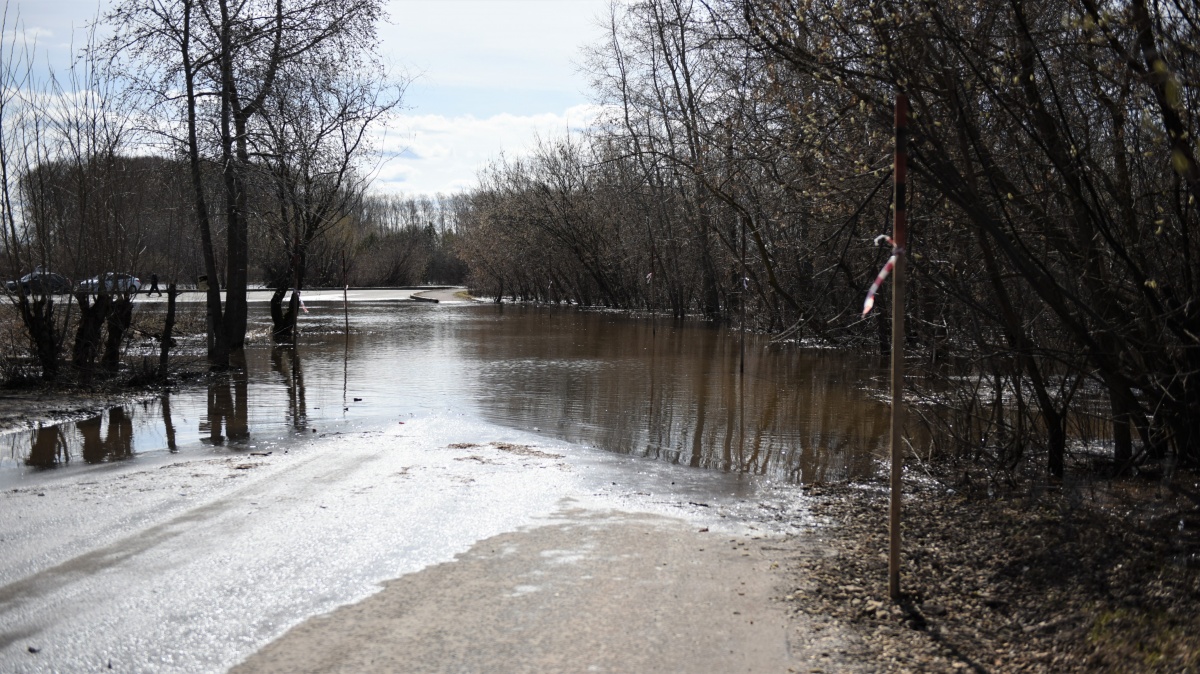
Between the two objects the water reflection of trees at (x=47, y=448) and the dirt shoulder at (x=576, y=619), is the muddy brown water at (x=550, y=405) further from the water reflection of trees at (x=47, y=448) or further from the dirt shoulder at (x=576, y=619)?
the dirt shoulder at (x=576, y=619)

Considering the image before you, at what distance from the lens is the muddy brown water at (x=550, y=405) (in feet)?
36.7

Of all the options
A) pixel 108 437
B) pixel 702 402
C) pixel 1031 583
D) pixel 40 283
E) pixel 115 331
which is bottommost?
pixel 108 437

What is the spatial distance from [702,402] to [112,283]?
1037 cm

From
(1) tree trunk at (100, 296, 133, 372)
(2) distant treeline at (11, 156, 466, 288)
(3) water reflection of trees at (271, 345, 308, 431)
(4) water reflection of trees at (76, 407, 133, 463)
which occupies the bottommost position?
(4) water reflection of trees at (76, 407, 133, 463)

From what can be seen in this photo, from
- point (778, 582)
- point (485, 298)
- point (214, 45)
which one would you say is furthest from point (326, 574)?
point (485, 298)

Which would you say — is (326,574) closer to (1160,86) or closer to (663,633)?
(663,633)

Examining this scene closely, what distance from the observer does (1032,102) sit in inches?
281

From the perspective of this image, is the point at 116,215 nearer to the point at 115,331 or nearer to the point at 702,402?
the point at 115,331

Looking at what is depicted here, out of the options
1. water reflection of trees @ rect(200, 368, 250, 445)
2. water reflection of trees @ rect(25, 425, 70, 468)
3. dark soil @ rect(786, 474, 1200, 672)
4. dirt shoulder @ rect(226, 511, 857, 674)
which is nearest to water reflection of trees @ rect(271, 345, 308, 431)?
water reflection of trees @ rect(200, 368, 250, 445)

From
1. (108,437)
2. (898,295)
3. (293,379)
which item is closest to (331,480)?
(108,437)

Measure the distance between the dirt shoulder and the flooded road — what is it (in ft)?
1.16

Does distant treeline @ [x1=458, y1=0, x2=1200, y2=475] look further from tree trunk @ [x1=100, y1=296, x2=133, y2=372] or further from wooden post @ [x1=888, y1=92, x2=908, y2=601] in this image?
tree trunk @ [x1=100, y1=296, x2=133, y2=372]

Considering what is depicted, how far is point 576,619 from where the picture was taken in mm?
5488

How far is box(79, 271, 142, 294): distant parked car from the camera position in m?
16.0
